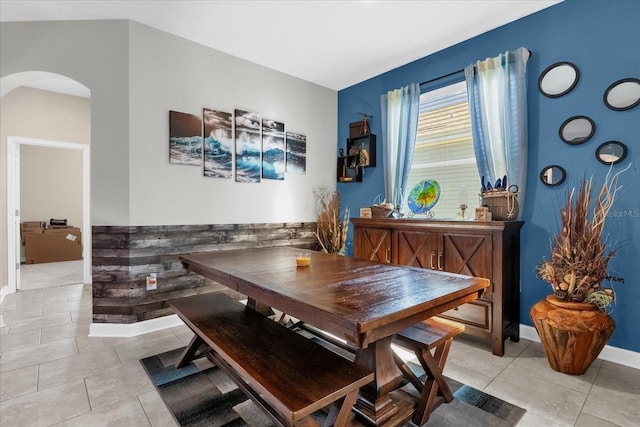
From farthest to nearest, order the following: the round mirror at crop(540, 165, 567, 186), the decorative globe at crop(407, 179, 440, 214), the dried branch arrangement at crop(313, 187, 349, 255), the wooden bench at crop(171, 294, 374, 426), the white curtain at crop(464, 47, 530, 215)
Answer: the dried branch arrangement at crop(313, 187, 349, 255), the decorative globe at crop(407, 179, 440, 214), the white curtain at crop(464, 47, 530, 215), the round mirror at crop(540, 165, 567, 186), the wooden bench at crop(171, 294, 374, 426)

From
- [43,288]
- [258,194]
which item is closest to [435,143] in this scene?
[258,194]

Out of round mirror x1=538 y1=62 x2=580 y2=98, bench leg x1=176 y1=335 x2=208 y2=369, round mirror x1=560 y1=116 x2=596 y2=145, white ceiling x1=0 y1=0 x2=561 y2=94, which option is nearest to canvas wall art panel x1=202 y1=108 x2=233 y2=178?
white ceiling x1=0 y1=0 x2=561 y2=94

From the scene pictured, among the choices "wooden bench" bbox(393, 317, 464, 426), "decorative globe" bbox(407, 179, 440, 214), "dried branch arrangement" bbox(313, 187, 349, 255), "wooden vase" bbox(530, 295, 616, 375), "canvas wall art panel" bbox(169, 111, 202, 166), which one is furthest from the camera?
"dried branch arrangement" bbox(313, 187, 349, 255)

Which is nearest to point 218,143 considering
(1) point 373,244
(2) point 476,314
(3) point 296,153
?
(3) point 296,153

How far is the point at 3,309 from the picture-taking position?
361cm

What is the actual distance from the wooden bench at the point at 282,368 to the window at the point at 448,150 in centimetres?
243

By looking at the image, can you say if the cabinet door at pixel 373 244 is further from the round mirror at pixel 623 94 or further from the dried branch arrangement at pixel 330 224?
the round mirror at pixel 623 94

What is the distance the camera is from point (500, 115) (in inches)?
116

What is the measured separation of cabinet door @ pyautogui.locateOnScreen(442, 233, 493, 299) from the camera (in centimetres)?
264

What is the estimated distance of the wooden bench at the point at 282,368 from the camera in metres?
1.22

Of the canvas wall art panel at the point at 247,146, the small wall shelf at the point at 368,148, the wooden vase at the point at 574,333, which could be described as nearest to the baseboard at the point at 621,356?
the wooden vase at the point at 574,333

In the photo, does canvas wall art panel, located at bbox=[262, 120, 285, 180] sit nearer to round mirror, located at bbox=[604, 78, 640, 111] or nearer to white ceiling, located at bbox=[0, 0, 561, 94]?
white ceiling, located at bbox=[0, 0, 561, 94]

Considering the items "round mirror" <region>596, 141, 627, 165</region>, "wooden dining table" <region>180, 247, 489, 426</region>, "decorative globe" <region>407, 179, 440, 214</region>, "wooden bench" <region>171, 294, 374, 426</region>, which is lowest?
"wooden bench" <region>171, 294, 374, 426</region>

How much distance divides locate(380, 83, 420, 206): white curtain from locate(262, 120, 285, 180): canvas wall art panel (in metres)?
1.30
